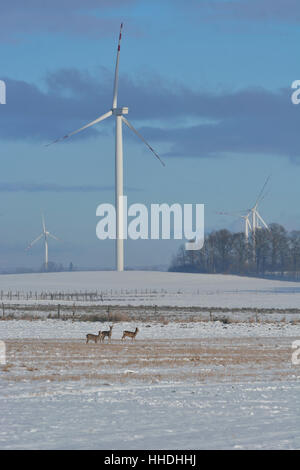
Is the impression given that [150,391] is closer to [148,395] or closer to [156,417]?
[148,395]


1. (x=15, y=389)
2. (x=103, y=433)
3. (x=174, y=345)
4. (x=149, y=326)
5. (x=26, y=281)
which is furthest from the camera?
(x=26, y=281)

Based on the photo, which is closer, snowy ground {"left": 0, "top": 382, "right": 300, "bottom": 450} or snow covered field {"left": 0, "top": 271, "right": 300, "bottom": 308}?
snowy ground {"left": 0, "top": 382, "right": 300, "bottom": 450}

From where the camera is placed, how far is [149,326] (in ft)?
150
